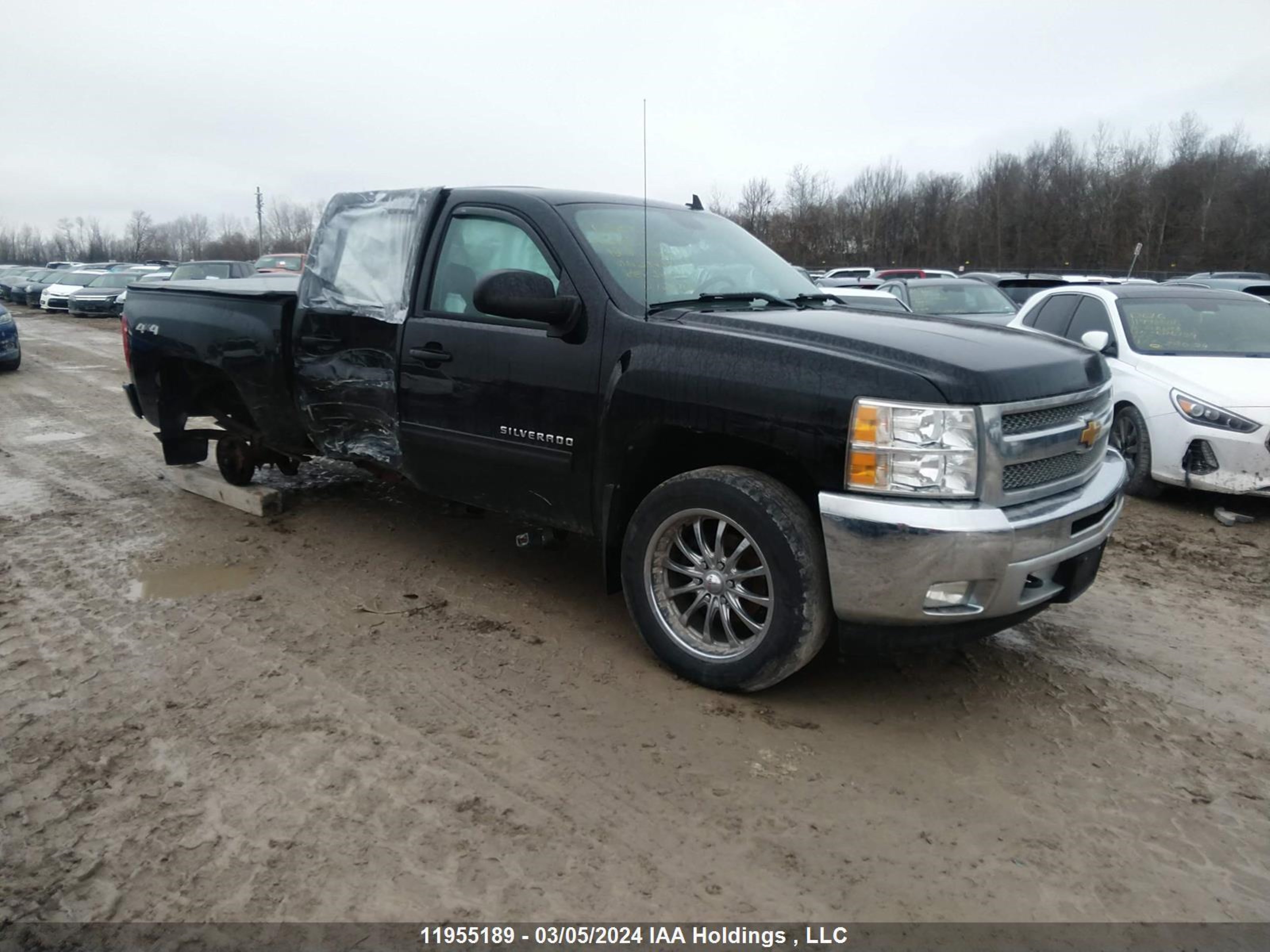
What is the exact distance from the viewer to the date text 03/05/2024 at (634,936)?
7.91 feet

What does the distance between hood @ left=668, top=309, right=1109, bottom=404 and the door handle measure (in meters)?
1.31

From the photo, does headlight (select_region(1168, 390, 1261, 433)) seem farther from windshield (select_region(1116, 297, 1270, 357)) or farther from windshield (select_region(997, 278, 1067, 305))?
windshield (select_region(997, 278, 1067, 305))

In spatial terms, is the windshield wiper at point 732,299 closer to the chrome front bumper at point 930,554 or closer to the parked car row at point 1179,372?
the parked car row at point 1179,372

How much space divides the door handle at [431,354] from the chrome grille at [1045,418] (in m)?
2.56

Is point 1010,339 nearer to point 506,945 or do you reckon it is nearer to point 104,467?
point 506,945

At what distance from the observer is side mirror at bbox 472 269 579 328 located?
3.86m

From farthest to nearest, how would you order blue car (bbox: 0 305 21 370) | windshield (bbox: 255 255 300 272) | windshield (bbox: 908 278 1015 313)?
windshield (bbox: 255 255 300 272), blue car (bbox: 0 305 21 370), windshield (bbox: 908 278 1015 313)

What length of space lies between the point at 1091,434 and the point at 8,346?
1541cm

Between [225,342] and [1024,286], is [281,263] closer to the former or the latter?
[1024,286]

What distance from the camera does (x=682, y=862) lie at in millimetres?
2715

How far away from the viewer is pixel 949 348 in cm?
346

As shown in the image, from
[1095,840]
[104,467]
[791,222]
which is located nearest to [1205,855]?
[1095,840]

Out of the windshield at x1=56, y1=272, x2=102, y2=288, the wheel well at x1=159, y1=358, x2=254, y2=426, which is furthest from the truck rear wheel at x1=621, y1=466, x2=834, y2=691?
the windshield at x1=56, y1=272, x2=102, y2=288

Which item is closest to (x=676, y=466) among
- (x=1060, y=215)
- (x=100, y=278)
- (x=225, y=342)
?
(x=225, y=342)
